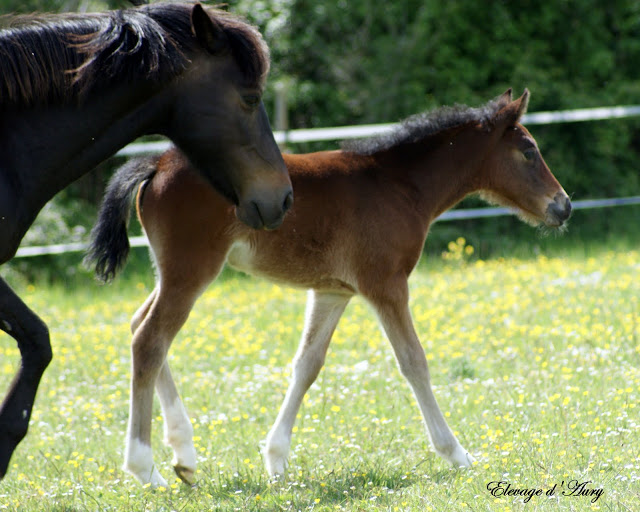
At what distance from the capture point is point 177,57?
365 centimetres

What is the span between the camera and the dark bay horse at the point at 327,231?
4.41m

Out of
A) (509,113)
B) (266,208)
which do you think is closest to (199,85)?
(266,208)

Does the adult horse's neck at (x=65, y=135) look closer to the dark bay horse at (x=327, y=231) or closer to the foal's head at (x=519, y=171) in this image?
the dark bay horse at (x=327, y=231)

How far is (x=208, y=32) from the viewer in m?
A: 3.65

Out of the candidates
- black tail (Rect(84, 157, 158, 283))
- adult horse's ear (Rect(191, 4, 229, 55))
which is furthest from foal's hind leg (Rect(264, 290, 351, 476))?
adult horse's ear (Rect(191, 4, 229, 55))

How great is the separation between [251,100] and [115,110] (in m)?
0.56

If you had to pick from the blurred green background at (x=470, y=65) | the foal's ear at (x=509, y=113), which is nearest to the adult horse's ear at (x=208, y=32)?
A: the foal's ear at (x=509, y=113)

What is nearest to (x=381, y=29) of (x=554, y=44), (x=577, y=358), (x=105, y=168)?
(x=554, y=44)

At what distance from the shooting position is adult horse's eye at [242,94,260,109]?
3.76 m

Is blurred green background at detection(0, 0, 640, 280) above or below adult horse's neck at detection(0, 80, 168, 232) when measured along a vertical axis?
below

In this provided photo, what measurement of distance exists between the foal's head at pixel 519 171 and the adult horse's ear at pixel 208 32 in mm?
1948

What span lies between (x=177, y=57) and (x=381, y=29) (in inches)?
441

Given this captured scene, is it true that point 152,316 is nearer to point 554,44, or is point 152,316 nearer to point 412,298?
point 412,298

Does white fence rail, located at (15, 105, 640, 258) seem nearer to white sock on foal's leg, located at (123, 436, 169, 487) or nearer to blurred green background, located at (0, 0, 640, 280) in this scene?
blurred green background, located at (0, 0, 640, 280)
